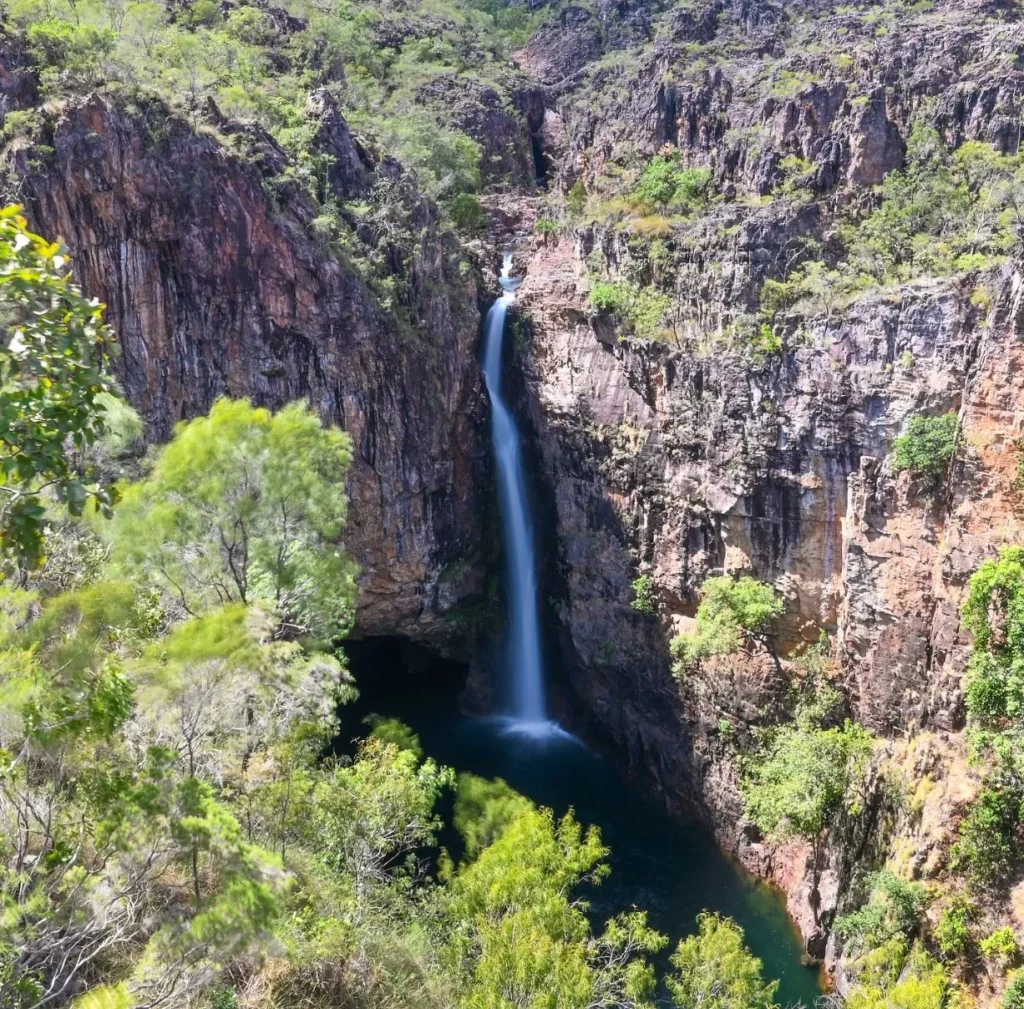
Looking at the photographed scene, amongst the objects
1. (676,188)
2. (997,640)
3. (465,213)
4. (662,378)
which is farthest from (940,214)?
(465,213)

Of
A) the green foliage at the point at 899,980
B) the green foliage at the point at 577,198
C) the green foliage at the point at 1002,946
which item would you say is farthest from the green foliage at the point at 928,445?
the green foliage at the point at 577,198

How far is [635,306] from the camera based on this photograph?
21.3 m

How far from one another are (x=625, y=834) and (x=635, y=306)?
14121mm

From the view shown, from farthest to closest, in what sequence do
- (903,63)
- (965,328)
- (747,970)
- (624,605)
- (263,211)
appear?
(903,63) < (624,605) < (263,211) < (965,328) < (747,970)

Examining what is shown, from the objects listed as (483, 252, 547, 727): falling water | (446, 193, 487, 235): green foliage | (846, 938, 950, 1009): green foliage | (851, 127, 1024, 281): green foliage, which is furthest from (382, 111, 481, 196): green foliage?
(846, 938, 950, 1009): green foliage

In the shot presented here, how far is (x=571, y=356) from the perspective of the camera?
2230 cm

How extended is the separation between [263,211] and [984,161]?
65.4 feet

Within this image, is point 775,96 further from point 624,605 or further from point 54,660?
point 54,660

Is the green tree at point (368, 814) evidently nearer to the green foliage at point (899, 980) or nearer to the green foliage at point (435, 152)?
the green foliage at point (899, 980)

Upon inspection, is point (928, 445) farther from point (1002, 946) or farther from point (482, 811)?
point (482, 811)

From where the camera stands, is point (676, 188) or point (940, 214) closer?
point (940, 214)

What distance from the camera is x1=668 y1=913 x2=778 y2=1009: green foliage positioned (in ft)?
34.5

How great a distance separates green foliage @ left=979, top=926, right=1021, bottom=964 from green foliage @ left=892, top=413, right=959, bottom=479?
817cm

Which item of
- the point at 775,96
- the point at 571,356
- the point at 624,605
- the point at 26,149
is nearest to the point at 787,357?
the point at 571,356
